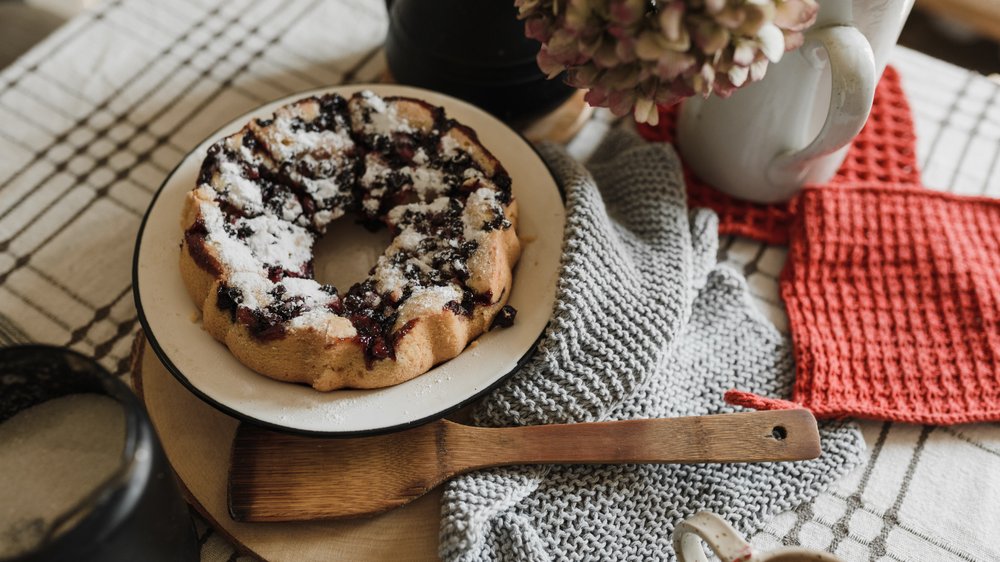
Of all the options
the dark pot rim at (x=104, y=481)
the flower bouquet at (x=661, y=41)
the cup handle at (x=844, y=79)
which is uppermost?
the flower bouquet at (x=661, y=41)

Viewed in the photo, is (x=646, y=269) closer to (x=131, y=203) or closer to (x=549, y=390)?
(x=549, y=390)

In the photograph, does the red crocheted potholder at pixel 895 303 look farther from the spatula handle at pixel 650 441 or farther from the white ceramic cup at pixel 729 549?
the white ceramic cup at pixel 729 549

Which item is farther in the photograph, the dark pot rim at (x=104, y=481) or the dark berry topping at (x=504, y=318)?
the dark berry topping at (x=504, y=318)

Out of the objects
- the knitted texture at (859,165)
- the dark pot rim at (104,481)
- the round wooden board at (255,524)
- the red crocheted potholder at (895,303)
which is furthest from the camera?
the knitted texture at (859,165)

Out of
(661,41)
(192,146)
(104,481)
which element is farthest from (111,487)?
(192,146)

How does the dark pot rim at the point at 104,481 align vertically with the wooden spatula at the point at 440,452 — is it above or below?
above

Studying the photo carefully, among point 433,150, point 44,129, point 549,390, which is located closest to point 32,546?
point 549,390

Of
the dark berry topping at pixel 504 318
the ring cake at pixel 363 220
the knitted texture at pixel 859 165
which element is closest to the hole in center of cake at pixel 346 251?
the ring cake at pixel 363 220
